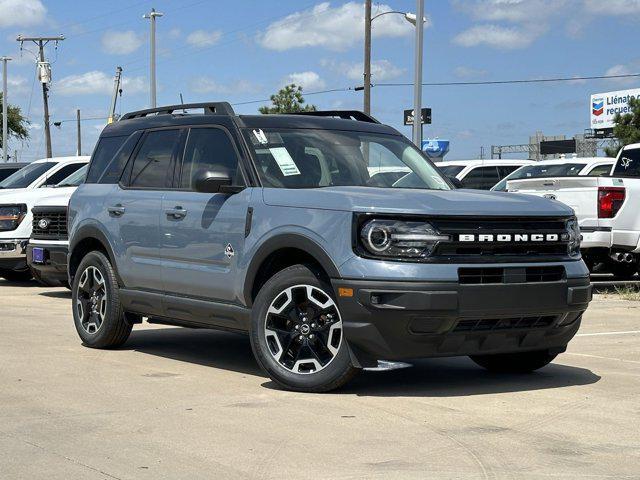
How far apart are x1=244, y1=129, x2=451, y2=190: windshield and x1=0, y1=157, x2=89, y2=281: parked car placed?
8538 mm

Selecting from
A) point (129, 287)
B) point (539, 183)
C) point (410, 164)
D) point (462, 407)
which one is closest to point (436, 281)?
point (462, 407)

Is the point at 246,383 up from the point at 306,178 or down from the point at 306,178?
down

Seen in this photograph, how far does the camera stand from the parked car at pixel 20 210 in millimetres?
15891

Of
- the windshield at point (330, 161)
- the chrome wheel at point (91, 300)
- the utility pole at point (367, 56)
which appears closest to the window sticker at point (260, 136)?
the windshield at point (330, 161)

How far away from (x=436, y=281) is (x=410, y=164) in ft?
6.65

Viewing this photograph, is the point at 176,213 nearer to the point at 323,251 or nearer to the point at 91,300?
the point at 91,300

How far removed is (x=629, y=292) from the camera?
14.7 m

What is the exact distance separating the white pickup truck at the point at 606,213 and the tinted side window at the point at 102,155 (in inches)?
263

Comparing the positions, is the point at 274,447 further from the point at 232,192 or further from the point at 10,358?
the point at 10,358

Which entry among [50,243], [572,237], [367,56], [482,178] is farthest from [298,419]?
[367,56]

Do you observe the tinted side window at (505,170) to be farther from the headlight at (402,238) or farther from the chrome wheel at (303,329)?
the headlight at (402,238)

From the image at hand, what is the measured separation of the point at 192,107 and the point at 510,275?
3.15m

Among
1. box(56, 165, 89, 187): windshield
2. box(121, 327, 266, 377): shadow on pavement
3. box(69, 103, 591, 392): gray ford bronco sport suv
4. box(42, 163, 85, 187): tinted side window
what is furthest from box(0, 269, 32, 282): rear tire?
box(69, 103, 591, 392): gray ford bronco sport suv

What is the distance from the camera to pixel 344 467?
537 centimetres
